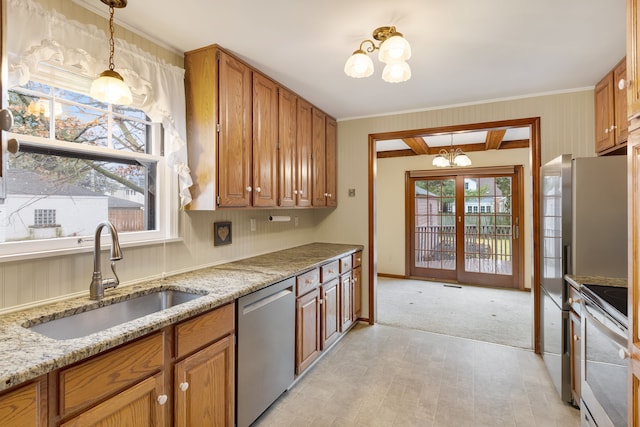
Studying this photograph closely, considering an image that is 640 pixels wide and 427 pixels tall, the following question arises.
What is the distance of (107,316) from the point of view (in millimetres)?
1616

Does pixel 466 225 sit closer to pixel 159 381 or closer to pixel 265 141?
pixel 265 141

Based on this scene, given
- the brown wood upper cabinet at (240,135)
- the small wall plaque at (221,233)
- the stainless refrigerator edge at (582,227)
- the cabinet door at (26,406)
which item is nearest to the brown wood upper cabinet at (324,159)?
the brown wood upper cabinet at (240,135)

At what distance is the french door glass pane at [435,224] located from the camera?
18.8ft

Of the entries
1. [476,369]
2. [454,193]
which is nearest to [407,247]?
[454,193]

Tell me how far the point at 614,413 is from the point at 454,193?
4565mm

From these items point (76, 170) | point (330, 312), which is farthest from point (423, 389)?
point (76, 170)

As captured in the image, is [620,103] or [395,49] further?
[620,103]

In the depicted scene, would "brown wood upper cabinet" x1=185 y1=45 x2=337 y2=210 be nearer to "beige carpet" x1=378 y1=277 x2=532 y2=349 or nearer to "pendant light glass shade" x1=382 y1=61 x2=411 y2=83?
"pendant light glass shade" x1=382 y1=61 x2=411 y2=83

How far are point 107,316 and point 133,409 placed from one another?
0.56 metres

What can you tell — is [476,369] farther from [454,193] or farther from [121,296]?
[454,193]

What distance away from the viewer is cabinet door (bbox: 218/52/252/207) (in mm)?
2129

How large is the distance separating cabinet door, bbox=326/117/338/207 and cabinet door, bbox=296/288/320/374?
1.38 metres

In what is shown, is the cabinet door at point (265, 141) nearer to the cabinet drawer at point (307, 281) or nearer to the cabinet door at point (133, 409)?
the cabinet drawer at point (307, 281)

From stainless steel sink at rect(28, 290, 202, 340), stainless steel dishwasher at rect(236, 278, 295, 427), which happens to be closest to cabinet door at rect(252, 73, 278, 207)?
stainless steel dishwasher at rect(236, 278, 295, 427)
